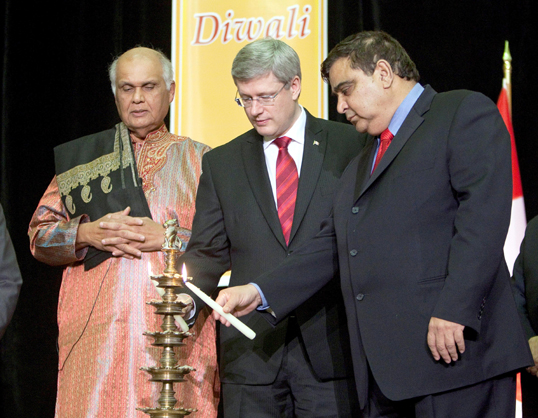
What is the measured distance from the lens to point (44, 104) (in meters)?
3.97

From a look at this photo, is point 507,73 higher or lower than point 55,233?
higher

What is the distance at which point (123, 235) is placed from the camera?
8.32 ft

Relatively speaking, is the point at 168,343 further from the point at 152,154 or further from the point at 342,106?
the point at 152,154

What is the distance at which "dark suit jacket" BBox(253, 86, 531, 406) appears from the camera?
1.67 metres

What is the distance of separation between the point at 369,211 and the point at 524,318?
1.17m

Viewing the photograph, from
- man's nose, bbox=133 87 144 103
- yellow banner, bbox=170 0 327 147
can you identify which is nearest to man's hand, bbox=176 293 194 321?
man's nose, bbox=133 87 144 103

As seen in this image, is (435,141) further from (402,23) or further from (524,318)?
(402,23)

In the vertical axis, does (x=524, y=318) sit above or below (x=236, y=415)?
above

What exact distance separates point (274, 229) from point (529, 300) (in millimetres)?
1098

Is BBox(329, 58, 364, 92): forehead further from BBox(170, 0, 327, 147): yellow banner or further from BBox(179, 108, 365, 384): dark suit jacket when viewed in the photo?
BBox(170, 0, 327, 147): yellow banner

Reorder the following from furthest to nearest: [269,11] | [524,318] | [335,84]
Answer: [269,11] < [524,318] < [335,84]

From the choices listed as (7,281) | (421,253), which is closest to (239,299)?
(421,253)

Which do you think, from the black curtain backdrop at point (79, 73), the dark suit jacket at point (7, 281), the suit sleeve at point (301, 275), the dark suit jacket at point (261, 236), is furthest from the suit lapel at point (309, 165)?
the black curtain backdrop at point (79, 73)

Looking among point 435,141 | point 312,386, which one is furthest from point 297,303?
point 435,141
